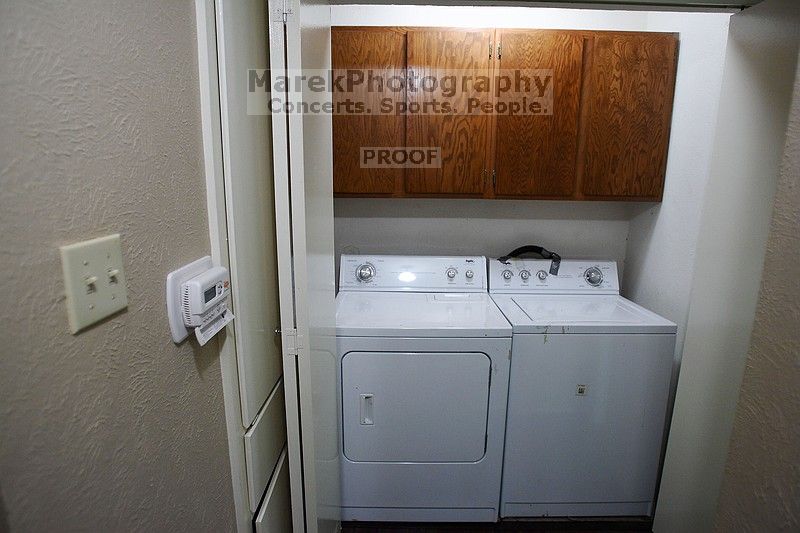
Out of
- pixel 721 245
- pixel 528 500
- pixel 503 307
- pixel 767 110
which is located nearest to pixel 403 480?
pixel 528 500

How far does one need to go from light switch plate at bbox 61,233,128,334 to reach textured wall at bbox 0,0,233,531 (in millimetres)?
10

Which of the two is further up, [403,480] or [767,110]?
[767,110]

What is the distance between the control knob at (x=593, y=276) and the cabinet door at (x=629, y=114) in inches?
16.3


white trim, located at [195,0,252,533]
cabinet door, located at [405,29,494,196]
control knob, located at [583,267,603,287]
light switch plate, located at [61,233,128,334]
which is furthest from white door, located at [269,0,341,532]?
control knob, located at [583,267,603,287]

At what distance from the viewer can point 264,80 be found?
3.07 feet

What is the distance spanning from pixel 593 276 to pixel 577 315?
449 mm

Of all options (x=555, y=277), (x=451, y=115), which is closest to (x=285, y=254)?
(x=451, y=115)

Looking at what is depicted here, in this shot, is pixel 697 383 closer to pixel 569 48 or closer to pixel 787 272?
pixel 787 272

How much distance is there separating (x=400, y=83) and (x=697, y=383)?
1.71 metres

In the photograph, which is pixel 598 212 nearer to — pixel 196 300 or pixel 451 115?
pixel 451 115

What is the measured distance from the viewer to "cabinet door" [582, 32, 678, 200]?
1.69 meters

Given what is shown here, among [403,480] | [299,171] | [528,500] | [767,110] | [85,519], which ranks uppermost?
[767,110]

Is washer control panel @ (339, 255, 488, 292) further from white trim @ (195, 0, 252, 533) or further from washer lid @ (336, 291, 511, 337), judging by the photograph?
white trim @ (195, 0, 252, 533)

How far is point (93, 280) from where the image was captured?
0.46 meters
